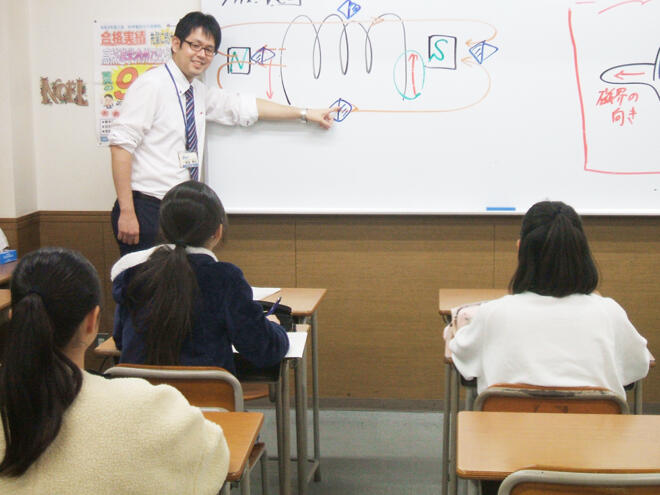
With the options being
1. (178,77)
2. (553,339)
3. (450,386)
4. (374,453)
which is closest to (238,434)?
(553,339)

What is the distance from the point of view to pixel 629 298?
151 inches

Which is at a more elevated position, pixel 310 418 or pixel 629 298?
pixel 629 298

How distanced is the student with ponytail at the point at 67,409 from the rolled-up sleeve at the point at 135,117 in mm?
2167

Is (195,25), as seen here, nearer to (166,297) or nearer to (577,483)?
(166,297)

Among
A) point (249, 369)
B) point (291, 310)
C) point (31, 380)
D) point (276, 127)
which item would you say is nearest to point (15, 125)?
point (276, 127)

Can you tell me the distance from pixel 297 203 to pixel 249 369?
1.60 m

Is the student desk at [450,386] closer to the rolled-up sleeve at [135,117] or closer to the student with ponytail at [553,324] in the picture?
the student with ponytail at [553,324]

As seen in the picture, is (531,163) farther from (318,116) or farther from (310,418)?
(310,418)

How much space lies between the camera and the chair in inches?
78.3

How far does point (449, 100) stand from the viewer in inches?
146

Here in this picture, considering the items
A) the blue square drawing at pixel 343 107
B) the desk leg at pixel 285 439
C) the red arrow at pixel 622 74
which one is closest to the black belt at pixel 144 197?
the blue square drawing at pixel 343 107

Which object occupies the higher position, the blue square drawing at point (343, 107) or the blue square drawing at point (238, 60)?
the blue square drawing at point (238, 60)

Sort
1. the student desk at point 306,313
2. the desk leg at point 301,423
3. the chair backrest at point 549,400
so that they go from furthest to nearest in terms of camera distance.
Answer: the student desk at point 306,313
the desk leg at point 301,423
the chair backrest at point 549,400

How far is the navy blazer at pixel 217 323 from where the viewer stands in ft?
7.27
